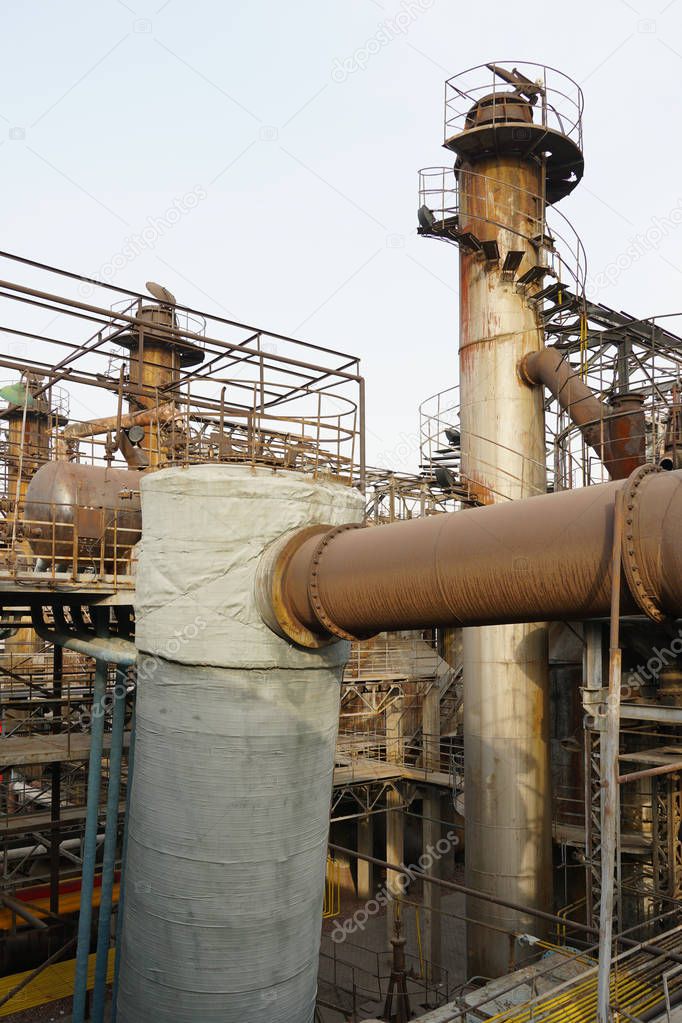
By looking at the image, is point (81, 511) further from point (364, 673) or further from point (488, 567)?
point (364, 673)

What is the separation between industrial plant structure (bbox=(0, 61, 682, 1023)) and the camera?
18.6 feet

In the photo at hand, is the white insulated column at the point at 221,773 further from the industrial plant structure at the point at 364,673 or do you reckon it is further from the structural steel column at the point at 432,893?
the structural steel column at the point at 432,893

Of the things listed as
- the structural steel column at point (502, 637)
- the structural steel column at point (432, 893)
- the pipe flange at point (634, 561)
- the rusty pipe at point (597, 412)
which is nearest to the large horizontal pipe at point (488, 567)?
the pipe flange at point (634, 561)

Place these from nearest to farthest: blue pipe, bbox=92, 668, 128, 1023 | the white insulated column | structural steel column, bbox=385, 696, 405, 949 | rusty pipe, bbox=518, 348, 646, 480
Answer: the white insulated column < blue pipe, bbox=92, 668, 128, 1023 < rusty pipe, bbox=518, 348, 646, 480 < structural steel column, bbox=385, 696, 405, 949

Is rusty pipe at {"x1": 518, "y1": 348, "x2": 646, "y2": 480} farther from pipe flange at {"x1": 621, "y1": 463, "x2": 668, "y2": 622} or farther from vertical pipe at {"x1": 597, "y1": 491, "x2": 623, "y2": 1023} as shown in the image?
vertical pipe at {"x1": 597, "y1": 491, "x2": 623, "y2": 1023}

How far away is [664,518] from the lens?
14.9 feet

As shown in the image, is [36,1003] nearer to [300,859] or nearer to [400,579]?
[300,859]

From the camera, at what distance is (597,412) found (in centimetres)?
1564

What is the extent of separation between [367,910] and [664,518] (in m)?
20.2

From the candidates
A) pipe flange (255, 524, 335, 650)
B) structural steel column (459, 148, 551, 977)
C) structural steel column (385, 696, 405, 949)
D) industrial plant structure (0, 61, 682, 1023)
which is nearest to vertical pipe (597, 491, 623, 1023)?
industrial plant structure (0, 61, 682, 1023)

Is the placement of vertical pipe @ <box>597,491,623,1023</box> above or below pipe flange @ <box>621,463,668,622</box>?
below

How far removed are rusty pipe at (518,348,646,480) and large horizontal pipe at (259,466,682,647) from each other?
8823 mm

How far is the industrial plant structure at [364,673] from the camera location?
5.66 meters

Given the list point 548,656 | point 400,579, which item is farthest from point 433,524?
point 548,656
